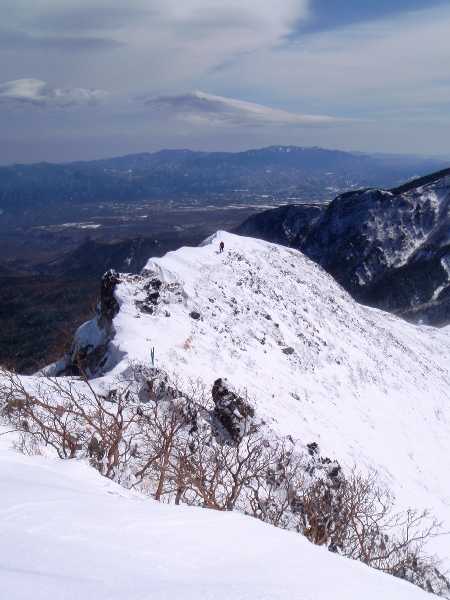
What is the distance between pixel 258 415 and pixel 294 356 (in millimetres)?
6960

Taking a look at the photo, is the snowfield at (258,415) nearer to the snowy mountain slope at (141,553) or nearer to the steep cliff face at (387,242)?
the snowy mountain slope at (141,553)

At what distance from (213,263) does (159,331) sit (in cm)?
952

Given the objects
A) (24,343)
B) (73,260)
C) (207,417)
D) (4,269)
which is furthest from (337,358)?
(73,260)

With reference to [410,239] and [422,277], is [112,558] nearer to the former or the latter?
[422,277]

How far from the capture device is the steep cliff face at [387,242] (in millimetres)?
63406

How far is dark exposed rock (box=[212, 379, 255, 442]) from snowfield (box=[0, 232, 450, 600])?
1.21m

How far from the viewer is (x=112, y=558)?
3.52 meters

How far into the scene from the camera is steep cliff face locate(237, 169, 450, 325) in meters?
63.4

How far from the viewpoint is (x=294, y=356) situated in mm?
20031

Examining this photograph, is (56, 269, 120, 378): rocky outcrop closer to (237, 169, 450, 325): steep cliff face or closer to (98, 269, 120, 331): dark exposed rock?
(98, 269, 120, 331): dark exposed rock

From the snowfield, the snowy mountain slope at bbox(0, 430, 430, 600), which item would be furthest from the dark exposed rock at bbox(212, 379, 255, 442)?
the snowy mountain slope at bbox(0, 430, 430, 600)

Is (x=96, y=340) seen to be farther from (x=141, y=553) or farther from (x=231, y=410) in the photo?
(x=141, y=553)

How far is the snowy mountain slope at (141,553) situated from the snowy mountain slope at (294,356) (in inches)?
289

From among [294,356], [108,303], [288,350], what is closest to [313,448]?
[294,356]
